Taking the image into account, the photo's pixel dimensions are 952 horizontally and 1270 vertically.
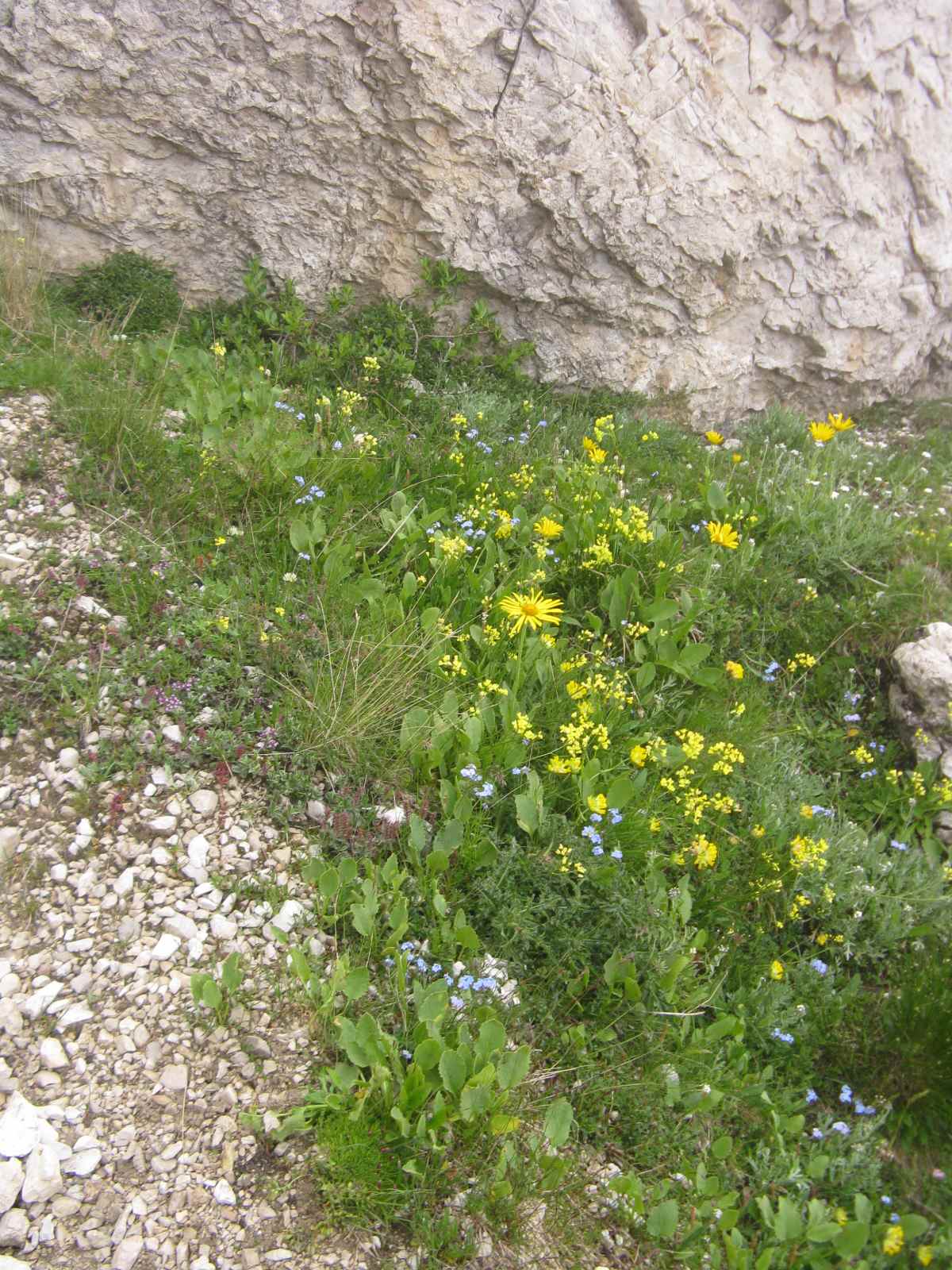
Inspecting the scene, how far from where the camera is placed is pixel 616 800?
137 inches

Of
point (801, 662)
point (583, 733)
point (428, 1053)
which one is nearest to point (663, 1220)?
point (428, 1053)

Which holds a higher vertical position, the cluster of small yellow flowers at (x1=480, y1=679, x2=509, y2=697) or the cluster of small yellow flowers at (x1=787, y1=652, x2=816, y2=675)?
the cluster of small yellow flowers at (x1=787, y1=652, x2=816, y2=675)

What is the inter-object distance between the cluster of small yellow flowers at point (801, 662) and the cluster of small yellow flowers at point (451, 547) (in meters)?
1.70

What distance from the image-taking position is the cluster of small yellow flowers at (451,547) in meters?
4.25

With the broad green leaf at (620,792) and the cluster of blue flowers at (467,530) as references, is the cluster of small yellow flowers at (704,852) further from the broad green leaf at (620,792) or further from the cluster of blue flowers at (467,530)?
the cluster of blue flowers at (467,530)

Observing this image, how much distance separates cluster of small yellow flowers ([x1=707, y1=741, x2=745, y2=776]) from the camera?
3.74 meters

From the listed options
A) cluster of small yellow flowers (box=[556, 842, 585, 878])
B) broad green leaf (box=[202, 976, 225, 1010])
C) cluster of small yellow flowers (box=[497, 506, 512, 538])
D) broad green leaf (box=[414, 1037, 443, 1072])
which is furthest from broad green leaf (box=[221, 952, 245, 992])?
cluster of small yellow flowers (box=[497, 506, 512, 538])

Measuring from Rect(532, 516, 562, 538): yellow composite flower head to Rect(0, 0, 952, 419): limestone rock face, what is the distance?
232 cm

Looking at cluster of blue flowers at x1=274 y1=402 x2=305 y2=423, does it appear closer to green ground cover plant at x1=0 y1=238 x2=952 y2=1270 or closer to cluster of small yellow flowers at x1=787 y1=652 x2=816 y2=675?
green ground cover plant at x1=0 y1=238 x2=952 y2=1270

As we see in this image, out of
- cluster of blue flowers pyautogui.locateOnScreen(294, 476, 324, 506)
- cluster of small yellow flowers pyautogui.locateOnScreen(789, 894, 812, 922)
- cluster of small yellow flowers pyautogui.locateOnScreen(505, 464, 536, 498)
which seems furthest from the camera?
cluster of small yellow flowers pyautogui.locateOnScreen(505, 464, 536, 498)

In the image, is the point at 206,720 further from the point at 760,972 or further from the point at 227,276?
the point at 227,276

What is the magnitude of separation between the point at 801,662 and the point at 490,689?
181 centimetres

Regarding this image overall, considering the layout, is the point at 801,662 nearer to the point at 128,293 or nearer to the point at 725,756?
the point at 725,756

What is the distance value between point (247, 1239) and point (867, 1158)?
5.93 feet
